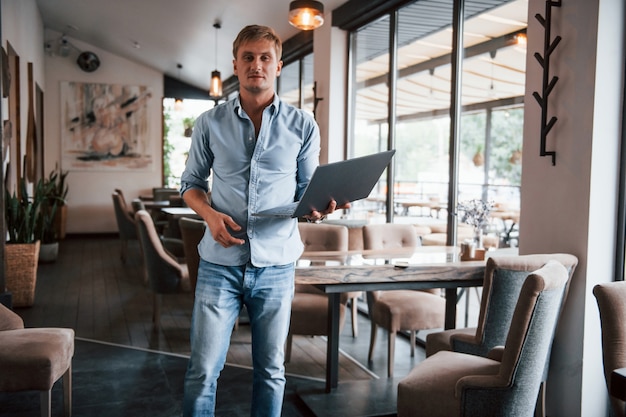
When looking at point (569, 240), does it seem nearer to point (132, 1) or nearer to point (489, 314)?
point (489, 314)

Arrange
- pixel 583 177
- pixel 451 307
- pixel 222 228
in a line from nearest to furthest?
1. pixel 222 228
2. pixel 583 177
3. pixel 451 307

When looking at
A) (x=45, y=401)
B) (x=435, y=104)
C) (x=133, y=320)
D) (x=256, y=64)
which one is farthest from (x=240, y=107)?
(x=133, y=320)

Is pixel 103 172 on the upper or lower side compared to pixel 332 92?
lower

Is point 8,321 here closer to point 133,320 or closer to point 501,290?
point 133,320

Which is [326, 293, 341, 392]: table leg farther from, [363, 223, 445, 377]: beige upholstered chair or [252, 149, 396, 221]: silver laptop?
[252, 149, 396, 221]: silver laptop

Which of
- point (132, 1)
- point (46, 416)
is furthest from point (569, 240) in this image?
point (132, 1)

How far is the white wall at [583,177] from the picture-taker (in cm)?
268

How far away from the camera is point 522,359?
6.62ft

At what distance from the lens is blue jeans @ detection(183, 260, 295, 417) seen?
1922mm

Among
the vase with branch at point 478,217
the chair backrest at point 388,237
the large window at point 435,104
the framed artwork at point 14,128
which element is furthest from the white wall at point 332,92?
the framed artwork at point 14,128

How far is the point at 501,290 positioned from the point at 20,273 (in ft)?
14.2

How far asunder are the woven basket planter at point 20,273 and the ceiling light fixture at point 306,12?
3129 millimetres

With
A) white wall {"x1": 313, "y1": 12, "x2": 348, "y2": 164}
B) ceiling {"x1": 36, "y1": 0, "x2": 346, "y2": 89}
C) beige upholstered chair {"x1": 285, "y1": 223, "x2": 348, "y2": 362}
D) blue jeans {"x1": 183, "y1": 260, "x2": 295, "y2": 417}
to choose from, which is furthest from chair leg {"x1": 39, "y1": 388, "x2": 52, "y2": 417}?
ceiling {"x1": 36, "y1": 0, "x2": 346, "y2": 89}

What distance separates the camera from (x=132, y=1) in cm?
725
